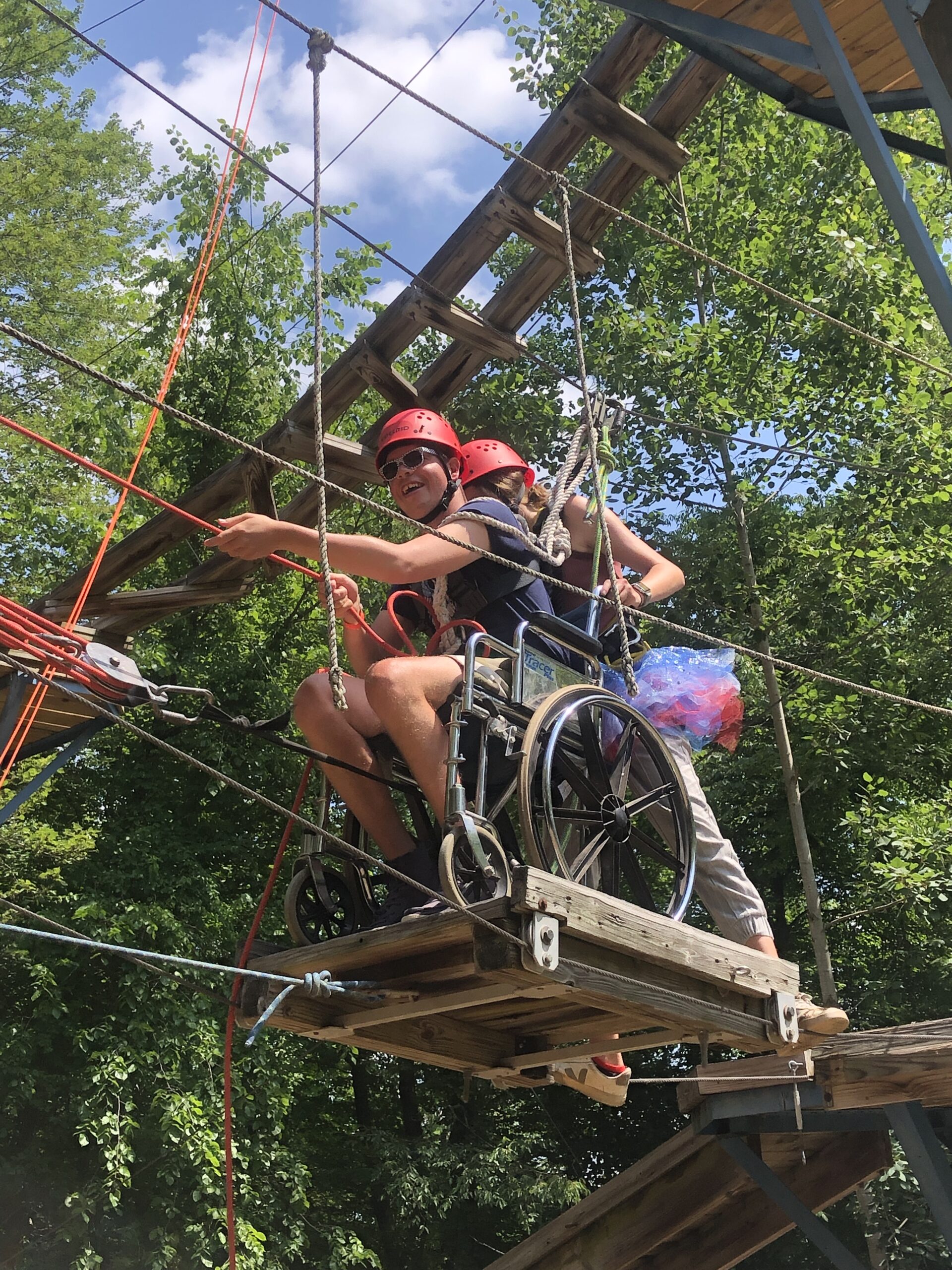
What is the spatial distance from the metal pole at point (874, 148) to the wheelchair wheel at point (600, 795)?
1.27 metres

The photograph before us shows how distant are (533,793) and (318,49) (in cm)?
206

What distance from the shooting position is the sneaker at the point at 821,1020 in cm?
346

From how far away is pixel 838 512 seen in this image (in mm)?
10500

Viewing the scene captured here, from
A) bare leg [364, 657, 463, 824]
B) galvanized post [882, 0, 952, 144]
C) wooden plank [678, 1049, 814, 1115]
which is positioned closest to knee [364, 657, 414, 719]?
bare leg [364, 657, 463, 824]

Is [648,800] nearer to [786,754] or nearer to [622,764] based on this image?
[622,764]

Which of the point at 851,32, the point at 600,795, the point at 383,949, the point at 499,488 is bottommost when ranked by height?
the point at 383,949

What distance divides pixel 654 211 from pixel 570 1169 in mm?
9546

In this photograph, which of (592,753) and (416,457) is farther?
(416,457)

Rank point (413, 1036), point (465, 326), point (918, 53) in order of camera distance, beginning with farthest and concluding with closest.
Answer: point (465, 326)
point (413, 1036)
point (918, 53)

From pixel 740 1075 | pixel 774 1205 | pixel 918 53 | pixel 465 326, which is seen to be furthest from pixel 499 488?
pixel 774 1205

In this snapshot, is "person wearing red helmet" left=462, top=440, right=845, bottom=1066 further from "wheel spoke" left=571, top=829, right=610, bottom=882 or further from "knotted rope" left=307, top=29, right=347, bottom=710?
"knotted rope" left=307, top=29, right=347, bottom=710

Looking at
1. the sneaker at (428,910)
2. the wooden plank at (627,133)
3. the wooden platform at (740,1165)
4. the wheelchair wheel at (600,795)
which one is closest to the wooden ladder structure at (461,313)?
the wooden plank at (627,133)

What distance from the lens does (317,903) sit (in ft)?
11.8

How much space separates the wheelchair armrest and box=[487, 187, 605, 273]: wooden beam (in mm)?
2246
